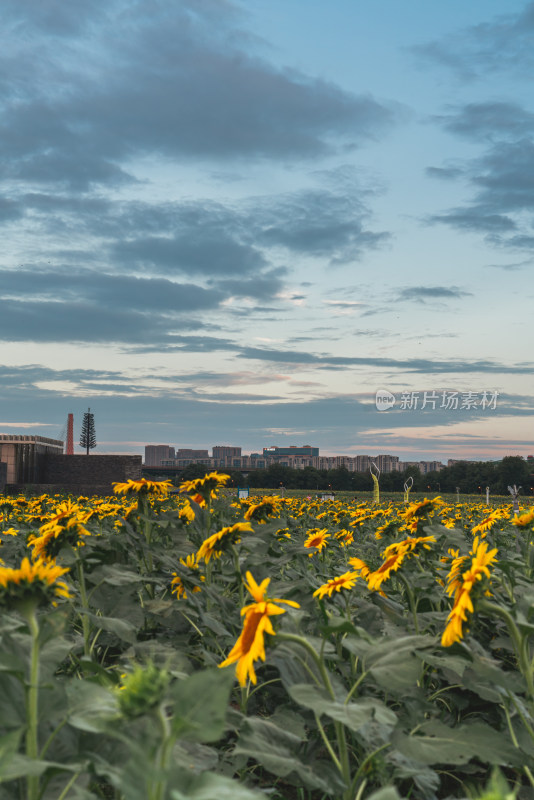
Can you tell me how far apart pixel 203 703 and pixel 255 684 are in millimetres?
1683

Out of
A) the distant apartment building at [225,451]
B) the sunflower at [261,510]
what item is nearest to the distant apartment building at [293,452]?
the distant apartment building at [225,451]

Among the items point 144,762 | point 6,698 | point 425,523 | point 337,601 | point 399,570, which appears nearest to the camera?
point 144,762

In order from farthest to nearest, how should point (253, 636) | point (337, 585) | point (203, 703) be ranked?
1. point (337, 585)
2. point (253, 636)
3. point (203, 703)

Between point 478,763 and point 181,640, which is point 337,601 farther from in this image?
point 478,763

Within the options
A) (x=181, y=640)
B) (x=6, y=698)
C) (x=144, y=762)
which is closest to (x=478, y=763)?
(x=181, y=640)

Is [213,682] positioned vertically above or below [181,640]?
above

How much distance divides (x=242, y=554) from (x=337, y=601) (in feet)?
3.35

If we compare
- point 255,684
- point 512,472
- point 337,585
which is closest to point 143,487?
point 255,684

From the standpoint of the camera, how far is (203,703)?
1.11m

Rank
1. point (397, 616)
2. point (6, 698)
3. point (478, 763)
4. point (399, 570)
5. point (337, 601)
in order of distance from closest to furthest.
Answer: point (6, 698)
point (478, 763)
point (399, 570)
point (397, 616)
point (337, 601)

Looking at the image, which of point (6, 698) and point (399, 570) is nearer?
point (6, 698)

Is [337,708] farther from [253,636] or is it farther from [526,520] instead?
[526,520]

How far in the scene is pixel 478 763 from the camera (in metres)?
2.65

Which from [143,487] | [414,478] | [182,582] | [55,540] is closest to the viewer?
[55,540]
